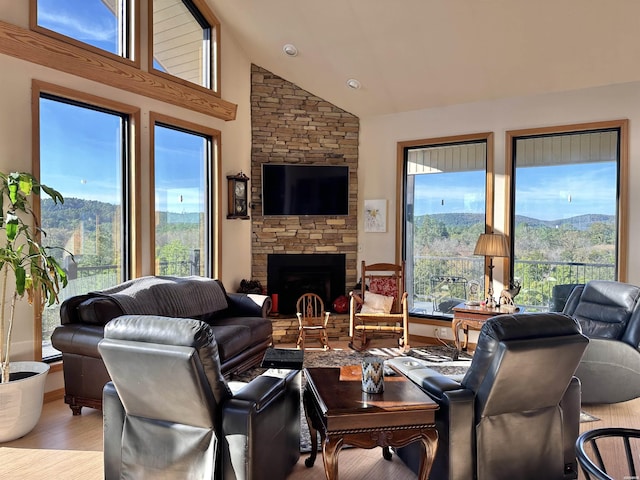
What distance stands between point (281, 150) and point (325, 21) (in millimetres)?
1888

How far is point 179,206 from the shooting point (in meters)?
5.27

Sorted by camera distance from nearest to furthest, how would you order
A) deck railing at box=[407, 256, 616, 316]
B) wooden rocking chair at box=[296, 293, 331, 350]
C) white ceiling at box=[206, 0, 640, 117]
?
white ceiling at box=[206, 0, 640, 117], deck railing at box=[407, 256, 616, 316], wooden rocking chair at box=[296, 293, 331, 350]

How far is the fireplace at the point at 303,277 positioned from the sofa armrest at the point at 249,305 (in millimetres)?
1211

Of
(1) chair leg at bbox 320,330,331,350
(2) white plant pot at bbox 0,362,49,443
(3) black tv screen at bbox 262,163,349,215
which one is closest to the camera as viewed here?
(2) white plant pot at bbox 0,362,49,443

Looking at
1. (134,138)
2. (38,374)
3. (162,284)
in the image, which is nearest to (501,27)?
(134,138)

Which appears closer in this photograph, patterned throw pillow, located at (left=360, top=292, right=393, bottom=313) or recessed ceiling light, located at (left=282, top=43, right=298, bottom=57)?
recessed ceiling light, located at (left=282, top=43, right=298, bottom=57)

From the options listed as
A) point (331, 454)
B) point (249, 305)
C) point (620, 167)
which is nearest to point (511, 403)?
point (331, 454)

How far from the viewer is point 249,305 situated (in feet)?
16.3

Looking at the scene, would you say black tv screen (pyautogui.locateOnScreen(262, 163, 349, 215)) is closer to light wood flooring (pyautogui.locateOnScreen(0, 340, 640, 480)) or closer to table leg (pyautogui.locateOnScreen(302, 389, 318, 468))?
light wood flooring (pyautogui.locateOnScreen(0, 340, 640, 480))

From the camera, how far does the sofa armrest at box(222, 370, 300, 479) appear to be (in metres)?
2.11

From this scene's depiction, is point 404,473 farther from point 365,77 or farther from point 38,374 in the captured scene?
point 365,77

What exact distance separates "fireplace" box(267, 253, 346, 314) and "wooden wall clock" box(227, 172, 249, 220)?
2.54ft

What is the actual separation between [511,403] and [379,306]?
330 cm

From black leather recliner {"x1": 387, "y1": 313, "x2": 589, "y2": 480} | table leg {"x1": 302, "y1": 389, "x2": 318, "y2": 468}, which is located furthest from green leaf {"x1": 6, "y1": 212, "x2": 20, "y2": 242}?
black leather recliner {"x1": 387, "y1": 313, "x2": 589, "y2": 480}
